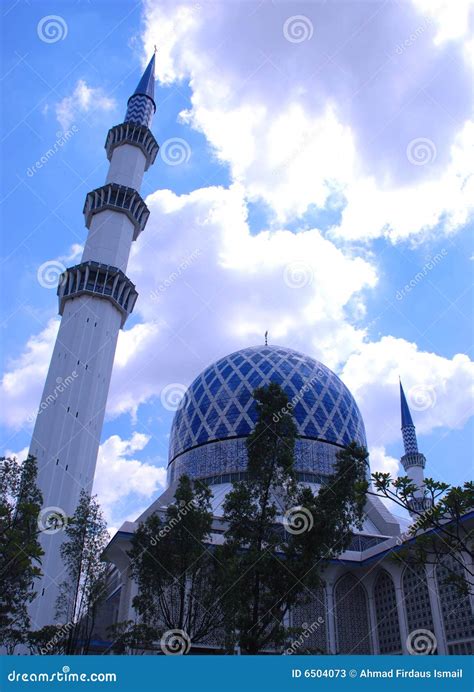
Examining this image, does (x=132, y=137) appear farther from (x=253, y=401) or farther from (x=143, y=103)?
(x=253, y=401)

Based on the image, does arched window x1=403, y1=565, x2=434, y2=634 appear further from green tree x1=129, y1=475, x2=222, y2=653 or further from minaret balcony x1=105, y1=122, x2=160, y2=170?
minaret balcony x1=105, y1=122, x2=160, y2=170

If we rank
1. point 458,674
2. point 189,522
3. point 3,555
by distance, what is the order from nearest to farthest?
point 458,674 → point 3,555 → point 189,522

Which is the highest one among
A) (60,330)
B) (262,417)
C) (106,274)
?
(106,274)

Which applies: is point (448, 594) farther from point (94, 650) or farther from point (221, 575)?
Answer: point (94, 650)

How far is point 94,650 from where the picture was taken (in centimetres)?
1911

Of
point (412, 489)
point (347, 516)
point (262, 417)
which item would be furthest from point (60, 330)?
point (412, 489)

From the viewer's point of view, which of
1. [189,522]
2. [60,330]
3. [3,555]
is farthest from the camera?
[60,330]

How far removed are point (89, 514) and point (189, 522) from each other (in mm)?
4031

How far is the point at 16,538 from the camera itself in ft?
33.3

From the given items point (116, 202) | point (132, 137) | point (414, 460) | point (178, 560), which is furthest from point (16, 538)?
point (414, 460)

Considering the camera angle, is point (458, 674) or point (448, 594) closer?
point (458, 674)

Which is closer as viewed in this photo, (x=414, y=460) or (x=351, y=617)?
(x=351, y=617)

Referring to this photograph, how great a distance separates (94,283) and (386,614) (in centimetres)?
1841

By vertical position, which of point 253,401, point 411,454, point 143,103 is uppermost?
point 143,103
